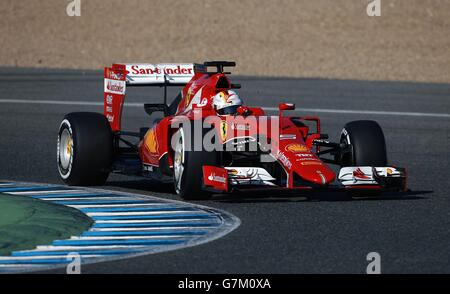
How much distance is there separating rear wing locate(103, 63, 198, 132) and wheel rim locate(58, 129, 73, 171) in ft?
2.33

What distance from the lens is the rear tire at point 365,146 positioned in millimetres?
12258

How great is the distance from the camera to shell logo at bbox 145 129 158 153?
12.7m

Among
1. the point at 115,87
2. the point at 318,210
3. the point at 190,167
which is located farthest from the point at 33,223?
the point at 115,87

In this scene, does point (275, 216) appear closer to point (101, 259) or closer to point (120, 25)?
point (101, 259)

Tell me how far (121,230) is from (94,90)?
1634cm

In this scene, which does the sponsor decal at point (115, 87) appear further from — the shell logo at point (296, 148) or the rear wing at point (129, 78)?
the shell logo at point (296, 148)

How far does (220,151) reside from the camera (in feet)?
39.1

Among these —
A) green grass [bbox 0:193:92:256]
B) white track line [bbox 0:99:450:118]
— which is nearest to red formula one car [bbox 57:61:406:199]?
green grass [bbox 0:193:92:256]

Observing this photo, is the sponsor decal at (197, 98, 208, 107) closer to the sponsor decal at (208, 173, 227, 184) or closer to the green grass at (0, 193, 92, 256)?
the sponsor decal at (208, 173, 227, 184)

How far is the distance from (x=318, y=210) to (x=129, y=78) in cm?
361

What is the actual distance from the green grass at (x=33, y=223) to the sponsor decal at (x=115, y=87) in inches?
106

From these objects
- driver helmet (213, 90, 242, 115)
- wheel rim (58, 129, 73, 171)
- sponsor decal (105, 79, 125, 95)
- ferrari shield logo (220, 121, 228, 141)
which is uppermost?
sponsor decal (105, 79, 125, 95)

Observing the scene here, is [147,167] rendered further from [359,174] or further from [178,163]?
[359,174]

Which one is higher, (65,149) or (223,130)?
(223,130)
